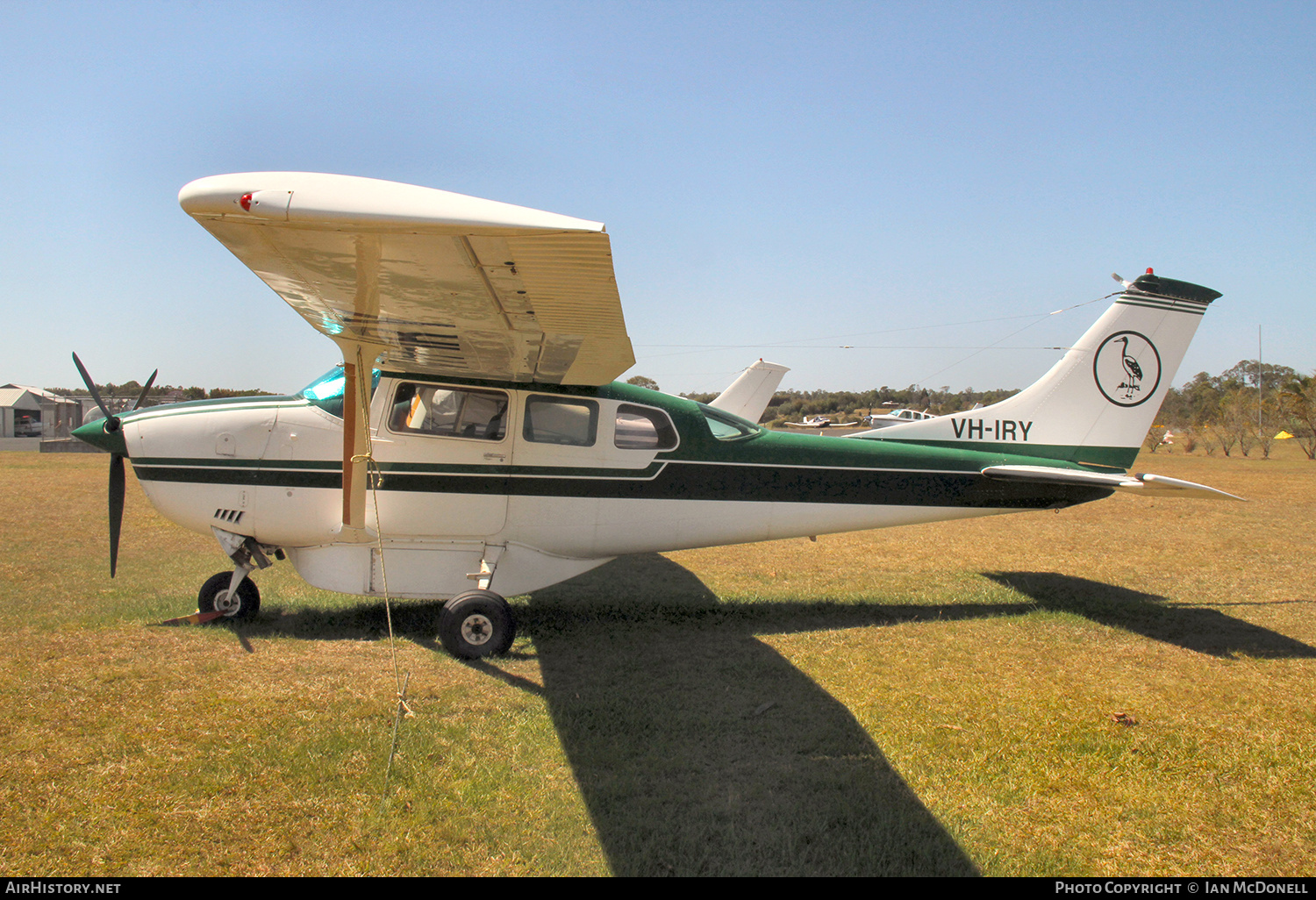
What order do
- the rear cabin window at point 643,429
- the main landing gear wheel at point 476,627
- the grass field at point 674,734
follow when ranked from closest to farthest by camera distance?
1. the grass field at point 674,734
2. the main landing gear wheel at point 476,627
3. the rear cabin window at point 643,429

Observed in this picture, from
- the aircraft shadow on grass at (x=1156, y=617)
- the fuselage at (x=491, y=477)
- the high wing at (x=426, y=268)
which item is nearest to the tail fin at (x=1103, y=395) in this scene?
the fuselage at (x=491, y=477)

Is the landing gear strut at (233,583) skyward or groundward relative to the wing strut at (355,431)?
groundward

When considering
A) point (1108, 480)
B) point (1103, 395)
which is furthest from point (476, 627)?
point (1103, 395)

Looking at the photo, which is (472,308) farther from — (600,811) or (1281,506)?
(1281,506)

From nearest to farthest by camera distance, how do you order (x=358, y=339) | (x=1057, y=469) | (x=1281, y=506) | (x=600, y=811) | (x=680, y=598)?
(x=600, y=811) < (x=358, y=339) < (x=1057, y=469) < (x=680, y=598) < (x=1281, y=506)

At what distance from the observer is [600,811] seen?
315cm

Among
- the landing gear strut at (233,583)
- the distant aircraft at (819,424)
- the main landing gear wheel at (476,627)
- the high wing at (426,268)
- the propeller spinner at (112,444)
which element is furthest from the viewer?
the distant aircraft at (819,424)

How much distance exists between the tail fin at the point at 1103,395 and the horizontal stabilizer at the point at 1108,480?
46 cm

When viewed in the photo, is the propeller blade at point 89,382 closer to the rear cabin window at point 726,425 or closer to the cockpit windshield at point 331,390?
the cockpit windshield at point 331,390

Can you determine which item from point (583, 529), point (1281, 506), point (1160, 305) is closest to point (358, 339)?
point (583, 529)

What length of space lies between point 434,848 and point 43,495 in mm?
14246

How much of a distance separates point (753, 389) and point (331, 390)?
11270 millimetres

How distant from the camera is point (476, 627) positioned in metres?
5.19

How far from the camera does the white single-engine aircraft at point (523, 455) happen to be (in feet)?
16.0
